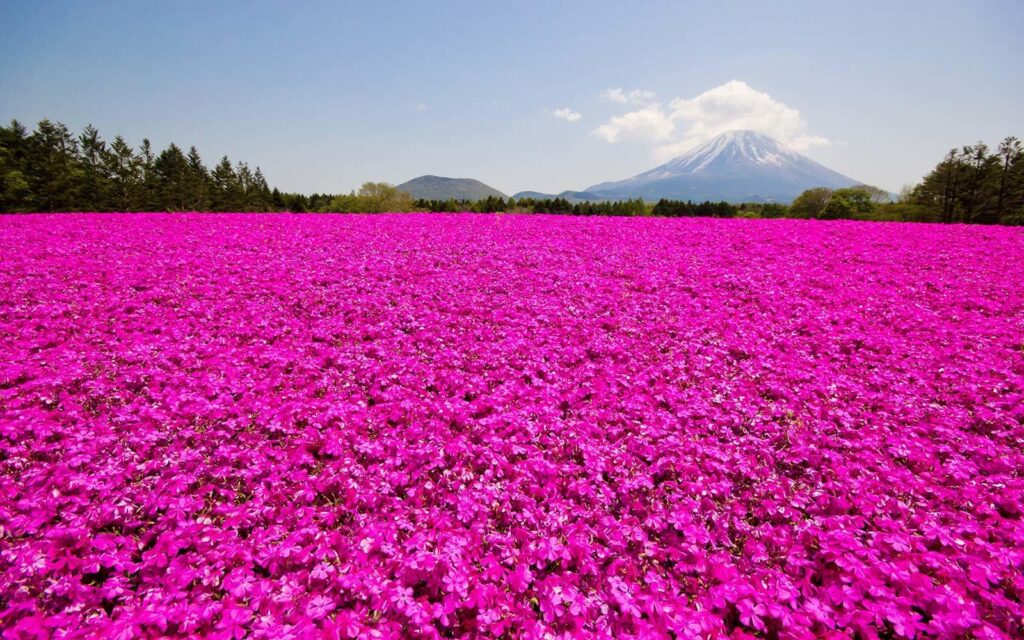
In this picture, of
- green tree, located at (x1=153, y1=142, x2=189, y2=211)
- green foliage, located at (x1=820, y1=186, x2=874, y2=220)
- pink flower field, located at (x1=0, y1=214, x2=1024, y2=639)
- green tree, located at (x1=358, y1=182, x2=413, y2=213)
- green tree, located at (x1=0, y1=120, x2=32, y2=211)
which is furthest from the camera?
green tree, located at (x1=358, y1=182, x2=413, y2=213)

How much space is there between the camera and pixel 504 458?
20.2 ft

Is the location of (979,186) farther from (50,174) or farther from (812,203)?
(50,174)

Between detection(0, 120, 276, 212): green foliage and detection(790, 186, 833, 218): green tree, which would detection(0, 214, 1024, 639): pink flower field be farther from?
detection(790, 186, 833, 218): green tree

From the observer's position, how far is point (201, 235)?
730 inches

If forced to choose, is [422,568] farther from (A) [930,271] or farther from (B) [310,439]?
(A) [930,271]

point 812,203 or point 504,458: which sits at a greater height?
point 812,203

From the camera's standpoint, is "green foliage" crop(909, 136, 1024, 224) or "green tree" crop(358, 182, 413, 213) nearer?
"green foliage" crop(909, 136, 1024, 224)

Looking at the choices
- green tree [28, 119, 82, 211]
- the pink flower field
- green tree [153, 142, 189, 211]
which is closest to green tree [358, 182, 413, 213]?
green tree [153, 142, 189, 211]

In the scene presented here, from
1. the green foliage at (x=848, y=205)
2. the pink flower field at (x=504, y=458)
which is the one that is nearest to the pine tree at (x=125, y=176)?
the pink flower field at (x=504, y=458)

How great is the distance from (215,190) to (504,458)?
7935 cm

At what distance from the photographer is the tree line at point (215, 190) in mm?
46156

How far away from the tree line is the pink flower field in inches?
1427

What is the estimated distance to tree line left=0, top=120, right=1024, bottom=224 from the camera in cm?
4616

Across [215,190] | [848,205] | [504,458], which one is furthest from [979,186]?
[215,190]
